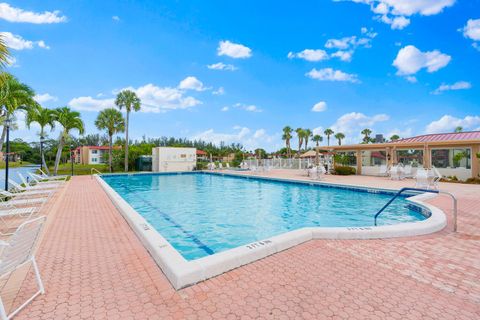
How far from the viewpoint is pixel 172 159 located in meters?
25.7

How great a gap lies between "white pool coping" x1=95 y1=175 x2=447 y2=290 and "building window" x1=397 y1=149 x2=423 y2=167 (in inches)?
665

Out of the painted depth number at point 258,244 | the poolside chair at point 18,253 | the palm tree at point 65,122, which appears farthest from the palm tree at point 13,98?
the palm tree at point 65,122

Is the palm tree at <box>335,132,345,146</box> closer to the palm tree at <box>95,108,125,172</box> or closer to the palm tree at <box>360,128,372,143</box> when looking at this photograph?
the palm tree at <box>360,128,372,143</box>

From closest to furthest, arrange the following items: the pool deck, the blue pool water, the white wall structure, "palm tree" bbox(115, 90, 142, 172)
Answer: the pool deck < the blue pool water < the white wall structure < "palm tree" bbox(115, 90, 142, 172)

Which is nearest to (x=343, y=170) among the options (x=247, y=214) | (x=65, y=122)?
(x=247, y=214)

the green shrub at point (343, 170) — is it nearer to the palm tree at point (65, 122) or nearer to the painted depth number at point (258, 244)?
the painted depth number at point (258, 244)

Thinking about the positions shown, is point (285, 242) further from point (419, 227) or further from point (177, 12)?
point (177, 12)

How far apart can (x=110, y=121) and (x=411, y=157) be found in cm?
2853

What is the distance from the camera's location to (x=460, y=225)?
207 inches

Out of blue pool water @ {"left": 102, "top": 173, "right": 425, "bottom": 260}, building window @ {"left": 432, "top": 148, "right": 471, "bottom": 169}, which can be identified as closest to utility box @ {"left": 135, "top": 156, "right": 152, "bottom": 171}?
blue pool water @ {"left": 102, "top": 173, "right": 425, "bottom": 260}

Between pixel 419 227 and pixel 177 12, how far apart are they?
18.1 meters

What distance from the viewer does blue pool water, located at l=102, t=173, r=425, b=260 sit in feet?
19.5

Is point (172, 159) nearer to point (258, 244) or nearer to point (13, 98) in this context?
point (13, 98)

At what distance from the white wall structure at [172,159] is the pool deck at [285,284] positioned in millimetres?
21269
